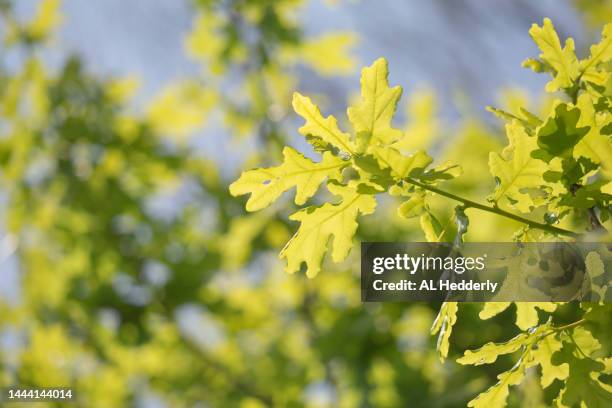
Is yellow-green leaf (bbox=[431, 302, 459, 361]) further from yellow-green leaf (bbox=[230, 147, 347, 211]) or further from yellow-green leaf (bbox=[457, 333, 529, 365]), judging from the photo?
yellow-green leaf (bbox=[230, 147, 347, 211])

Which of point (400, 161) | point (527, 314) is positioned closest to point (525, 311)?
point (527, 314)

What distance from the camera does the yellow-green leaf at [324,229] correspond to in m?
1.22

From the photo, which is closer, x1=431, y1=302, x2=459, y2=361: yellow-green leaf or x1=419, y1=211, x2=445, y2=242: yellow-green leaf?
x1=431, y1=302, x2=459, y2=361: yellow-green leaf

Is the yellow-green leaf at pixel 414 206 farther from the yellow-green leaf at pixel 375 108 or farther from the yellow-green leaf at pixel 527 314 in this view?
the yellow-green leaf at pixel 527 314

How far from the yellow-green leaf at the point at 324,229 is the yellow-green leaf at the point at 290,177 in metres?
0.04

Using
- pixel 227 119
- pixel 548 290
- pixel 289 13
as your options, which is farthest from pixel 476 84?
pixel 548 290

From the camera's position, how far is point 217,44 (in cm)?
431

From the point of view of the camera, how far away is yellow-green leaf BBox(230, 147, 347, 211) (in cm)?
118

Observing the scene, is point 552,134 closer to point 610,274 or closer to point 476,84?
point 610,274

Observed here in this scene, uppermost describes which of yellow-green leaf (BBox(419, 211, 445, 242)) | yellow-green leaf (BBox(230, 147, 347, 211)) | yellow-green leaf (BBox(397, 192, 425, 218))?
yellow-green leaf (BBox(230, 147, 347, 211))

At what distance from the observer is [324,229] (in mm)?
1247

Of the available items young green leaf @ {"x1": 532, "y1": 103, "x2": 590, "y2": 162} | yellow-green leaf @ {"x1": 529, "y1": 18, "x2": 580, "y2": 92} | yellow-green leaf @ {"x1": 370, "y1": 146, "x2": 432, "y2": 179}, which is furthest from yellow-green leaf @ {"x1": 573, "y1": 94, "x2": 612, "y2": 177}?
yellow-green leaf @ {"x1": 370, "y1": 146, "x2": 432, "y2": 179}

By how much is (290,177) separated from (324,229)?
0.12 meters

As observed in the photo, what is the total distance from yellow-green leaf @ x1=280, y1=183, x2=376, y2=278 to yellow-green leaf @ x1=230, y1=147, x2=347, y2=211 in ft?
0.13
